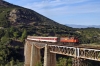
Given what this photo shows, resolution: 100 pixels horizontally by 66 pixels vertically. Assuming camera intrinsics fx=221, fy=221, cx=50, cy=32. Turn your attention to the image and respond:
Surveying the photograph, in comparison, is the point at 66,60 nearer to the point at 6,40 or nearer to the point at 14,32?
the point at 6,40

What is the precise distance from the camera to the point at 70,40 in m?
52.6

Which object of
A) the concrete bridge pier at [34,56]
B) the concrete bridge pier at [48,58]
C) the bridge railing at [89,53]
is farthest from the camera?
the concrete bridge pier at [34,56]

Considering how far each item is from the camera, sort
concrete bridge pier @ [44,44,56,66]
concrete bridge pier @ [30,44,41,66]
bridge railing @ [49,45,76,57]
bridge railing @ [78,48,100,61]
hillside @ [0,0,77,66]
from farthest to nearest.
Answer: hillside @ [0,0,77,66] < concrete bridge pier @ [30,44,41,66] < concrete bridge pier @ [44,44,56,66] < bridge railing @ [49,45,76,57] < bridge railing @ [78,48,100,61]

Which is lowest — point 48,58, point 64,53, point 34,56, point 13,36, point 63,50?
point 34,56

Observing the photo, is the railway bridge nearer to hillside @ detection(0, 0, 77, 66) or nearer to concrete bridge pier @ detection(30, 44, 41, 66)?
concrete bridge pier @ detection(30, 44, 41, 66)

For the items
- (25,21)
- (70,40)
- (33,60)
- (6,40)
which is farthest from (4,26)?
(70,40)

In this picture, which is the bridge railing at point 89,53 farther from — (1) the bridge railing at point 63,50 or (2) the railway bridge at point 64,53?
(1) the bridge railing at point 63,50

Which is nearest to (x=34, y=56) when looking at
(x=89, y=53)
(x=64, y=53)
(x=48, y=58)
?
(x=48, y=58)

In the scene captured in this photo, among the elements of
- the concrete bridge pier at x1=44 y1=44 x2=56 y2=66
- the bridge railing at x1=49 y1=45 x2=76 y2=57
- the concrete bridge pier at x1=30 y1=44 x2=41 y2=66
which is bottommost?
the concrete bridge pier at x1=30 y1=44 x2=41 y2=66

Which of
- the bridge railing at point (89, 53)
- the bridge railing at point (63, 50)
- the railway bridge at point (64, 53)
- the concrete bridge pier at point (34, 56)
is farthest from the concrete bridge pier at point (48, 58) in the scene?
the concrete bridge pier at point (34, 56)

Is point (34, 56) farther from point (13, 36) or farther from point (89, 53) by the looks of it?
point (13, 36)

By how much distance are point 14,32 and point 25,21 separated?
45.2m

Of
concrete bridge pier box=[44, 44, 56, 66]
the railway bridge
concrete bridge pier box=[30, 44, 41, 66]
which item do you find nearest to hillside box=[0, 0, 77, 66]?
concrete bridge pier box=[30, 44, 41, 66]

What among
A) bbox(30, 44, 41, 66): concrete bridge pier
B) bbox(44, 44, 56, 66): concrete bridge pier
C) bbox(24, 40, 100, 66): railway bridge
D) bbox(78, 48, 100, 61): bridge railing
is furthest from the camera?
bbox(30, 44, 41, 66): concrete bridge pier
